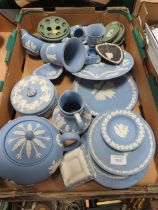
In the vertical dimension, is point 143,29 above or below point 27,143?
above

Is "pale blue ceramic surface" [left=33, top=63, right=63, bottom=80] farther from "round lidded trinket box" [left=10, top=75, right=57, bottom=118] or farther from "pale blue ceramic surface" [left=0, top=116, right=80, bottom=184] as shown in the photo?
"pale blue ceramic surface" [left=0, top=116, right=80, bottom=184]

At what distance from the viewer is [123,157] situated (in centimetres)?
57

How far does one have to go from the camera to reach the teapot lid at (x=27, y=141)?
53 cm

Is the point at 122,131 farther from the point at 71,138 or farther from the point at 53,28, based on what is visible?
the point at 53,28

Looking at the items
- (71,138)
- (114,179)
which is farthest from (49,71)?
(114,179)

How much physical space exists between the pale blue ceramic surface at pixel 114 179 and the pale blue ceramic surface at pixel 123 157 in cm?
2

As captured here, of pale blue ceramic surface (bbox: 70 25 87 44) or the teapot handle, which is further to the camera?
pale blue ceramic surface (bbox: 70 25 87 44)

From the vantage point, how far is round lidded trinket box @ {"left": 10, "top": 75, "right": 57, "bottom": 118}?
26.9 inches

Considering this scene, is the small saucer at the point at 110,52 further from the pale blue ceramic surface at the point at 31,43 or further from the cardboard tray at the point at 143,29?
the pale blue ceramic surface at the point at 31,43

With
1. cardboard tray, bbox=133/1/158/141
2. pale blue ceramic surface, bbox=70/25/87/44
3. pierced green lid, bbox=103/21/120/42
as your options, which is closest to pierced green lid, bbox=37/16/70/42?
pale blue ceramic surface, bbox=70/25/87/44

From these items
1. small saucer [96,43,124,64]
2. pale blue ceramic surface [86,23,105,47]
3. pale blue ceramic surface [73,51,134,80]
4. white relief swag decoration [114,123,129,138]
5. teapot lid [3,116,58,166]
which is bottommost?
teapot lid [3,116,58,166]

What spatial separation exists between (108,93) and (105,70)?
76 millimetres

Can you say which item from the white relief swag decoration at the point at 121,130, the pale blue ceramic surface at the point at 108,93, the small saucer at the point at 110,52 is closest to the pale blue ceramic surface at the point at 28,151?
the white relief swag decoration at the point at 121,130

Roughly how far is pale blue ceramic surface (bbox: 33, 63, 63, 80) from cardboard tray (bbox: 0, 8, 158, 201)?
0.12ft
